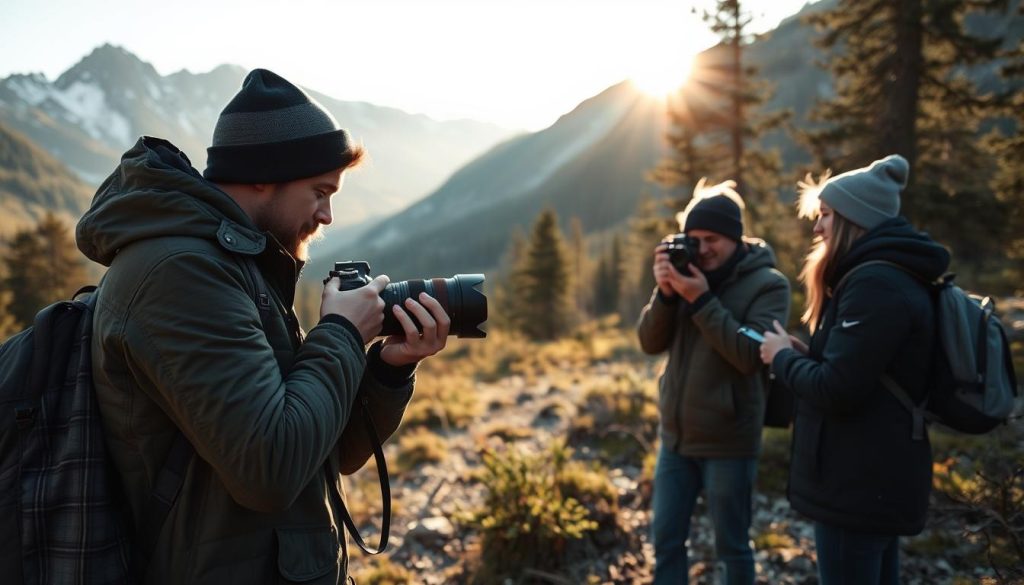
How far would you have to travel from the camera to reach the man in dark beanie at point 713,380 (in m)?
3.05

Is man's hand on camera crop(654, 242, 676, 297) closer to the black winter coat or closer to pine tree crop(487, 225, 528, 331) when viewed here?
the black winter coat

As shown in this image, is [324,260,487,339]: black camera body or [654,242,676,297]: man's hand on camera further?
[654,242,676,297]: man's hand on camera

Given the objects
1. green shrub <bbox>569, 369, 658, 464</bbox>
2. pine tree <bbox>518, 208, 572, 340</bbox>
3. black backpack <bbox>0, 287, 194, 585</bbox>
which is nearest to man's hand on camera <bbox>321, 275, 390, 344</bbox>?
black backpack <bbox>0, 287, 194, 585</bbox>

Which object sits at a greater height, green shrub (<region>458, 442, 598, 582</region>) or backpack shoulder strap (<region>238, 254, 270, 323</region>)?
backpack shoulder strap (<region>238, 254, 270, 323</region>)

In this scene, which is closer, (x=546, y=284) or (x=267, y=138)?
(x=267, y=138)

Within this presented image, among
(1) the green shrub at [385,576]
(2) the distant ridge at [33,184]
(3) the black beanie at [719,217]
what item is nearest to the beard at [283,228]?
(3) the black beanie at [719,217]

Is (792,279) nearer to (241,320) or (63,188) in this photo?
(241,320)

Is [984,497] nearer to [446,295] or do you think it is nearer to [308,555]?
[446,295]

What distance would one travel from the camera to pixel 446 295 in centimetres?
183

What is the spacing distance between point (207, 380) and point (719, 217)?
2828mm

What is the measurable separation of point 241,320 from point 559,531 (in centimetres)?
327

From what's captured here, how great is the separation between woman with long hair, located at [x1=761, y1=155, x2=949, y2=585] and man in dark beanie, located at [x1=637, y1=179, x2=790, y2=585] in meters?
0.57

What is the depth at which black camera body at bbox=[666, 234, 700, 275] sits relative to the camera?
3.21 m

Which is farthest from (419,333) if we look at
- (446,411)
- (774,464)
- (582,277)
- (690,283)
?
(582,277)
